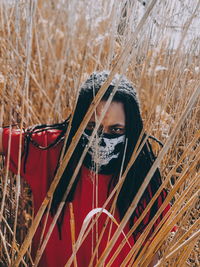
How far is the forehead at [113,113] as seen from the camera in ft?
2.94

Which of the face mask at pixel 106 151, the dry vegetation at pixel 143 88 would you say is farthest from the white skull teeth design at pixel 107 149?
the dry vegetation at pixel 143 88

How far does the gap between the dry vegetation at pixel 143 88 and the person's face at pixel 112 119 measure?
8 centimetres

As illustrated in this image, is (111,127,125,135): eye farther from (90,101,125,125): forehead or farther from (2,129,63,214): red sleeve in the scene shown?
(2,129,63,214): red sleeve

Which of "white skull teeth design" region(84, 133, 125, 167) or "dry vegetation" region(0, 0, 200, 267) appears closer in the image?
"dry vegetation" region(0, 0, 200, 267)

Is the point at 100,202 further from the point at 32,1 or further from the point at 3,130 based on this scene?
the point at 32,1

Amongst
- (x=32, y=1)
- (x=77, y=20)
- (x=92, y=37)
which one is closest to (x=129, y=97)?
(x=32, y=1)

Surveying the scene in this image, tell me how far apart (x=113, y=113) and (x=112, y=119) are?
0.02 meters

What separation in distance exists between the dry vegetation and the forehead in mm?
78

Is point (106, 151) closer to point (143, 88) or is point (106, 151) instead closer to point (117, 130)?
point (117, 130)

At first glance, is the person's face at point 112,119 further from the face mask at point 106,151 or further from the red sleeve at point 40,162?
the red sleeve at point 40,162

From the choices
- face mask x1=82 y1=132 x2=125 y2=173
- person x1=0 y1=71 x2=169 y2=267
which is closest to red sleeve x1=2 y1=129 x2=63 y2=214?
person x1=0 y1=71 x2=169 y2=267

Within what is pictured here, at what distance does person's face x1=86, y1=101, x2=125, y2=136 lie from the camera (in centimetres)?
89

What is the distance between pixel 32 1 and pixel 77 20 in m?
1.17

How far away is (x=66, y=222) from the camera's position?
0.96 m
